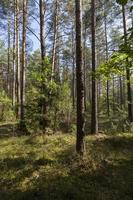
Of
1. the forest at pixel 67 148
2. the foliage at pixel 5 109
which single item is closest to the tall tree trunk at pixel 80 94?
the forest at pixel 67 148

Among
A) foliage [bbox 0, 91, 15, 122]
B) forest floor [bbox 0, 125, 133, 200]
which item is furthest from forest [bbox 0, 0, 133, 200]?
foliage [bbox 0, 91, 15, 122]

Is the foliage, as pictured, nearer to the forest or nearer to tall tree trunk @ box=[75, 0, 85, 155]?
the forest

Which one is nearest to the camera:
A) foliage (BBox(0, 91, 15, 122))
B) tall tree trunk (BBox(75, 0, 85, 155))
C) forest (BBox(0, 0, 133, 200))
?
forest (BBox(0, 0, 133, 200))

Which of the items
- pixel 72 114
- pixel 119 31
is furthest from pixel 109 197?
pixel 119 31

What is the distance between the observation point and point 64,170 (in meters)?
8.97

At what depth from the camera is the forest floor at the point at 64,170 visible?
762 centimetres

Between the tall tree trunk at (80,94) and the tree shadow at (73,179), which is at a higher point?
the tall tree trunk at (80,94)

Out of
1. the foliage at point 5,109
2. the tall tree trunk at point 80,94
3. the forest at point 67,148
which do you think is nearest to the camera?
the forest at point 67,148

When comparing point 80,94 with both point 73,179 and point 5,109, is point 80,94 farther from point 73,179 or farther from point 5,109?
point 5,109

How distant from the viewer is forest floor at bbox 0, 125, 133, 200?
7.62 meters

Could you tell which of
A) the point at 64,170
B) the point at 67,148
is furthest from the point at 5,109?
the point at 64,170

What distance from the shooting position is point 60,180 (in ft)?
27.1

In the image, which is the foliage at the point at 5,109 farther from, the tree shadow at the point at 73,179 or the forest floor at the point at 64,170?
the tree shadow at the point at 73,179

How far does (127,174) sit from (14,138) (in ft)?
20.4
